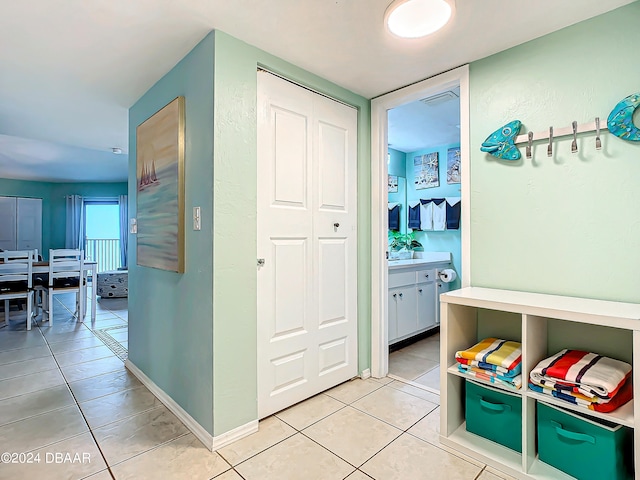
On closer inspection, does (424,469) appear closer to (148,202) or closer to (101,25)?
(148,202)

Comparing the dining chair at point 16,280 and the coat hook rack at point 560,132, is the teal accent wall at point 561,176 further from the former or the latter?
the dining chair at point 16,280

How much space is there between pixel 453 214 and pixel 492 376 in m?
2.66

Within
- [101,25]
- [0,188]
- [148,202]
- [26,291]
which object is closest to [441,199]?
[148,202]

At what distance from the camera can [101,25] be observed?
1699 millimetres

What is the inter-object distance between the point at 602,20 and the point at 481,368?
5.87 ft

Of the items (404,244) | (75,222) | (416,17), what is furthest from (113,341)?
(75,222)

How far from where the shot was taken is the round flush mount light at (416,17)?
1.49 metres

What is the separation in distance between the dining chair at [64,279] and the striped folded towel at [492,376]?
4702mm

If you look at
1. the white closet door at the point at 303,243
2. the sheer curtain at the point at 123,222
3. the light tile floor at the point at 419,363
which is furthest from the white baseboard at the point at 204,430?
the sheer curtain at the point at 123,222

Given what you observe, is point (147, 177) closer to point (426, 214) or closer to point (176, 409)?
point (176, 409)

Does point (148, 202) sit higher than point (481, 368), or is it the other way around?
point (148, 202)

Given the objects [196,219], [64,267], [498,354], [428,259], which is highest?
[196,219]

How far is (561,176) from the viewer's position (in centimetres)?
175

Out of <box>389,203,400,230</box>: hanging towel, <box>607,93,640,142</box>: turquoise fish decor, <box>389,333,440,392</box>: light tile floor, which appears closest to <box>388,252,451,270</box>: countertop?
<box>389,203,400,230</box>: hanging towel
